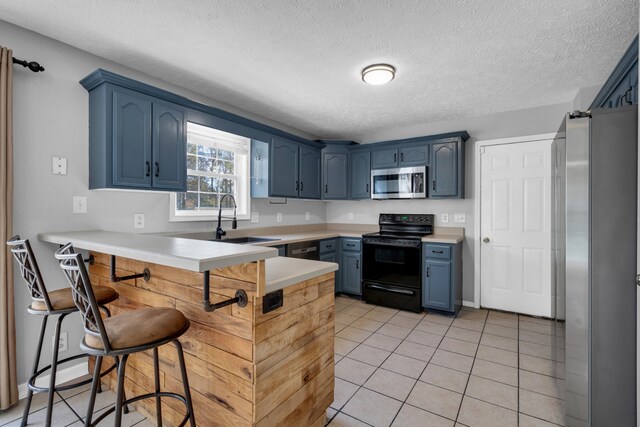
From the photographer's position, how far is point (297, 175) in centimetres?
398

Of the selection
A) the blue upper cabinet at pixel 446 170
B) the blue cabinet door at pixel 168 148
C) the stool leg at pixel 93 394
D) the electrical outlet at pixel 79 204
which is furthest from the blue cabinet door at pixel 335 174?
the stool leg at pixel 93 394

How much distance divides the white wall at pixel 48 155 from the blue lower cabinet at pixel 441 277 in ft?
10.2

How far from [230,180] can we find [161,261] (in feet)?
8.19

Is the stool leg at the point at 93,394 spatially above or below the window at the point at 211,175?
below

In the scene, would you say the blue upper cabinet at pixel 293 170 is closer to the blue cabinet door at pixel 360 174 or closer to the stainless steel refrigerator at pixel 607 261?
the blue cabinet door at pixel 360 174

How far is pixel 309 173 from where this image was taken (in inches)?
165

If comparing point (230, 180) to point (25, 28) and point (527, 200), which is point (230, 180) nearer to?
point (25, 28)

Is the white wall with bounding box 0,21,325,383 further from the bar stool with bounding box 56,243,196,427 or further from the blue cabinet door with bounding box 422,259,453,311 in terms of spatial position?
the blue cabinet door with bounding box 422,259,453,311

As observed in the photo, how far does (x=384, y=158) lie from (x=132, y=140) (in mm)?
2963

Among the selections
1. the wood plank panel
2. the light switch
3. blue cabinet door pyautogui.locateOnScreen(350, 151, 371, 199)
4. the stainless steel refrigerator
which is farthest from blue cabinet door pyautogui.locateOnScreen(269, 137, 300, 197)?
the stainless steel refrigerator

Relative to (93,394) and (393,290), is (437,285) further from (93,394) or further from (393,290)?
(93,394)

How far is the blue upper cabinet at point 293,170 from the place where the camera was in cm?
362

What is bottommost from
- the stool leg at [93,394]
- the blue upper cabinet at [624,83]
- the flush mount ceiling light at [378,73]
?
the stool leg at [93,394]

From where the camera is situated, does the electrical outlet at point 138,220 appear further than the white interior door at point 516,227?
No
